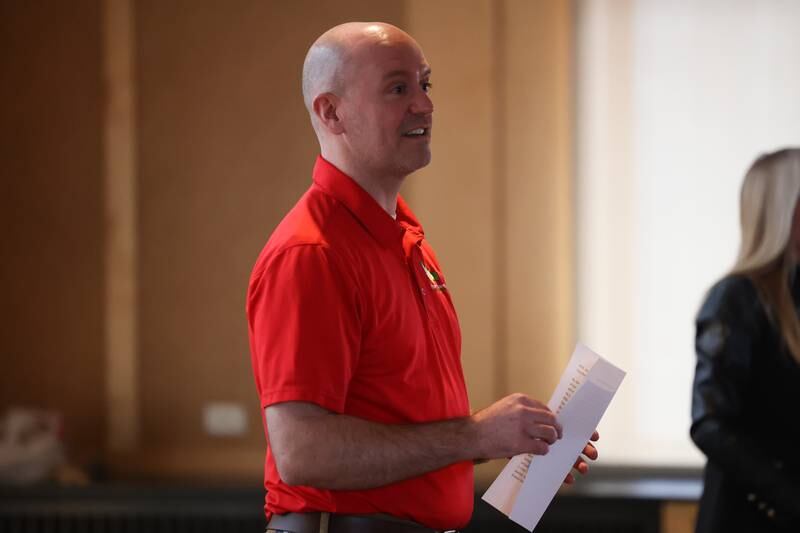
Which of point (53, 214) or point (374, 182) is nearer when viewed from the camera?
point (374, 182)

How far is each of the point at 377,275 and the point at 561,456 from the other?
412 mm

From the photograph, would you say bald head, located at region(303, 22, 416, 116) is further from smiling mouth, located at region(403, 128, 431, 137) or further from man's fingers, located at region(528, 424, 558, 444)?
man's fingers, located at region(528, 424, 558, 444)

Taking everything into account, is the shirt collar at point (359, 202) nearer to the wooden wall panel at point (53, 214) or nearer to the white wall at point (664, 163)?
the white wall at point (664, 163)

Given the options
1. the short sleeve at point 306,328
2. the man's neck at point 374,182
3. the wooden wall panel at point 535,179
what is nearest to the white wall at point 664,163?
the wooden wall panel at point 535,179

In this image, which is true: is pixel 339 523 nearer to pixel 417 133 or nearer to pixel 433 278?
pixel 433 278

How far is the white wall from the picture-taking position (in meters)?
3.81

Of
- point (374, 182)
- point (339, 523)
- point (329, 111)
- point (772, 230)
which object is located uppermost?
point (329, 111)

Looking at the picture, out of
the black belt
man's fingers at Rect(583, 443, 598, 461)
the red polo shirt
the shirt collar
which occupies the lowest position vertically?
the black belt

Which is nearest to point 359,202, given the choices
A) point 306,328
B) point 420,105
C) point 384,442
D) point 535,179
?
point 420,105

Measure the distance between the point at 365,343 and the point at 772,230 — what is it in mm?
1141

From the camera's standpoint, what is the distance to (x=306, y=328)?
157cm

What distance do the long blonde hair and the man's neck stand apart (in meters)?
0.94

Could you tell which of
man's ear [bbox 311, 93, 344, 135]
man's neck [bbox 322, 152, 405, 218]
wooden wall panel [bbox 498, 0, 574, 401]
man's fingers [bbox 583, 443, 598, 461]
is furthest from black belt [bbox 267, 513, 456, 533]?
wooden wall panel [bbox 498, 0, 574, 401]

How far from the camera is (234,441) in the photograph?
404 centimetres
